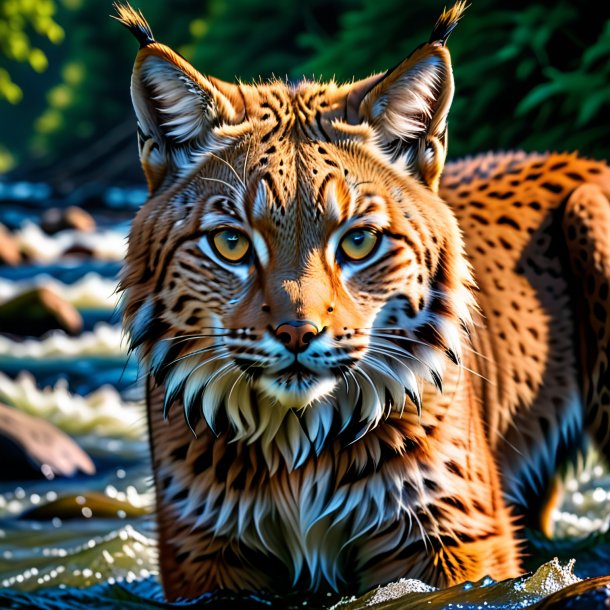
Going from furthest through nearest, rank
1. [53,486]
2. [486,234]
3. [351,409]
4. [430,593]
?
[53,486] < [486,234] < [351,409] < [430,593]

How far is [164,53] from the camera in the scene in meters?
4.24

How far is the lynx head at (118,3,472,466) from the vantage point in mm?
4008

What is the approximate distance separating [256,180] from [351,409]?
3.08ft

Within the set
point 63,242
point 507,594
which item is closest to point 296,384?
point 507,594

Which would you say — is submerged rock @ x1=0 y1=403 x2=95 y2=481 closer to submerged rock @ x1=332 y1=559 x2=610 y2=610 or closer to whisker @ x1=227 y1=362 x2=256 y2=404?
whisker @ x1=227 y1=362 x2=256 y2=404

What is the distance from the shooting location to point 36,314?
12.4 meters

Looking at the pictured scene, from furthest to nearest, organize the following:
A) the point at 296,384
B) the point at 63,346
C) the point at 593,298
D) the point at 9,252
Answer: the point at 9,252 < the point at 63,346 < the point at 593,298 < the point at 296,384

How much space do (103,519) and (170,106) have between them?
3.25 meters

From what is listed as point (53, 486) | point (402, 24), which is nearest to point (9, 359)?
point (53, 486)

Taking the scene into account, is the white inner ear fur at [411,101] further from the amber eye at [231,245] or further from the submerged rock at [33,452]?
the submerged rock at [33,452]

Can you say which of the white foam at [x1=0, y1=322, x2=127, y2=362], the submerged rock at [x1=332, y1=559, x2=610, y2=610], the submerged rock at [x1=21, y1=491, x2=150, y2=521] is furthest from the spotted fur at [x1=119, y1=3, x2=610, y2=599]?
the white foam at [x1=0, y1=322, x2=127, y2=362]

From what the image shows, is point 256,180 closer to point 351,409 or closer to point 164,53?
point 164,53

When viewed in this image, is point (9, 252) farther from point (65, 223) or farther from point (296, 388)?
point (296, 388)

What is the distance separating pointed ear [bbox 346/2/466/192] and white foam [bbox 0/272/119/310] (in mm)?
9795
